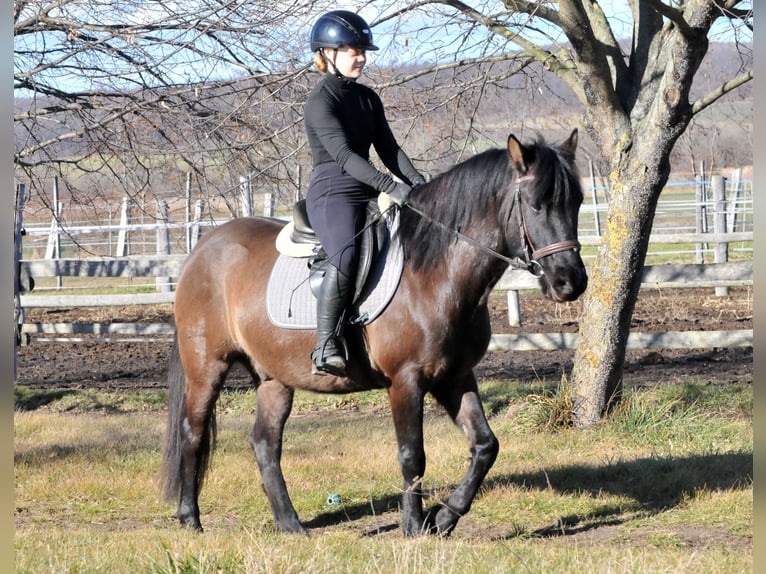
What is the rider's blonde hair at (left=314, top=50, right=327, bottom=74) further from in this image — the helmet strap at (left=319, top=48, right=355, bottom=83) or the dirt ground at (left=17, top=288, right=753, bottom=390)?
the dirt ground at (left=17, top=288, right=753, bottom=390)

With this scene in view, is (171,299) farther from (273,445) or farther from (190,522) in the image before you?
(190,522)

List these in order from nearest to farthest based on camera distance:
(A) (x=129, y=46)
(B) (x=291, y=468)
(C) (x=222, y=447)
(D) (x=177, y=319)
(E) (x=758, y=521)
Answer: (E) (x=758, y=521) → (D) (x=177, y=319) → (B) (x=291, y=468) → (C) (x=222, y=447) → (A) (x=129, y=46)

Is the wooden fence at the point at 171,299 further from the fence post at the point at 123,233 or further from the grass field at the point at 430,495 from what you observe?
the grass field at the point at 430,495

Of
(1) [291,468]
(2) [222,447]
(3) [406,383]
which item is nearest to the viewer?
(3) [406,383]

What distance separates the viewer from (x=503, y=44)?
26.3ft

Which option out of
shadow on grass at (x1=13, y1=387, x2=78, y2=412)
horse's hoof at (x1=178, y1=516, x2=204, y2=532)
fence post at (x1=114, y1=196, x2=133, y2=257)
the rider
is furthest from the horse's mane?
fence post at (x1=114, y1=196, x2=133, y2=257)

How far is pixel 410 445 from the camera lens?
5.61m

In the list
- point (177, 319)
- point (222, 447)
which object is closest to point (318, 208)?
point (177, 319)

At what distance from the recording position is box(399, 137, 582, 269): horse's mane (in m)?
5.30

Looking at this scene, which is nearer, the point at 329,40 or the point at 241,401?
the point at 329,40

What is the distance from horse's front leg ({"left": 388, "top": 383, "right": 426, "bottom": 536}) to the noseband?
3.47ft

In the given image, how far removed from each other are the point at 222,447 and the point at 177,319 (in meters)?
2.05

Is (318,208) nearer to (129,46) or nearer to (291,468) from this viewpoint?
(291,468)

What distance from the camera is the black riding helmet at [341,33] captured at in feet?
18.3
